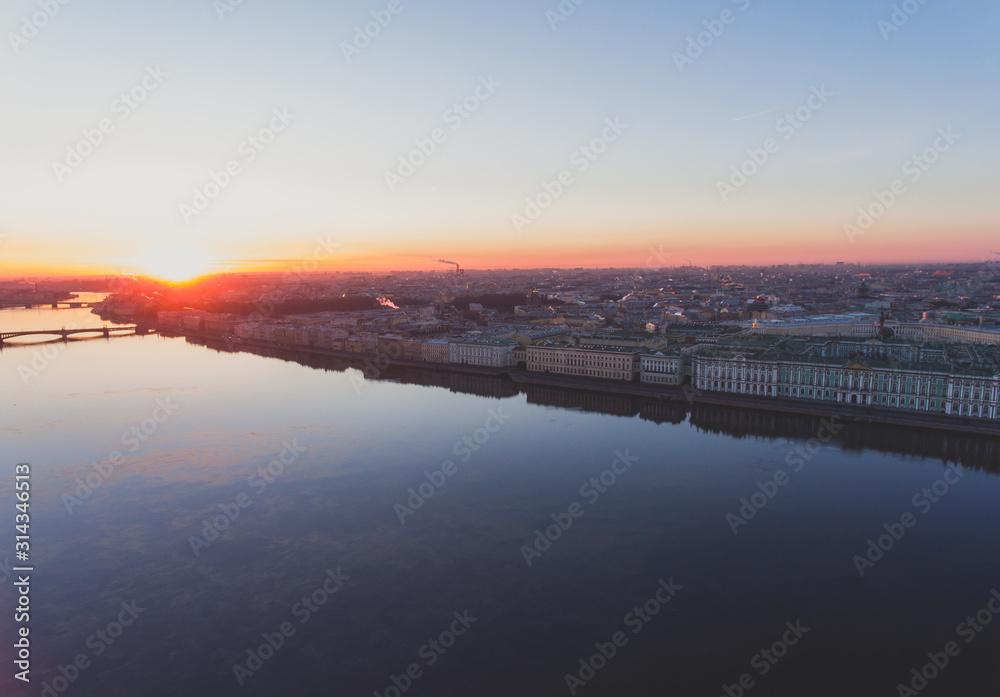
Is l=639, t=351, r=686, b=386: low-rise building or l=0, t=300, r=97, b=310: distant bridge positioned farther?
l=0, t=300, r=97, b=310: distant bridge

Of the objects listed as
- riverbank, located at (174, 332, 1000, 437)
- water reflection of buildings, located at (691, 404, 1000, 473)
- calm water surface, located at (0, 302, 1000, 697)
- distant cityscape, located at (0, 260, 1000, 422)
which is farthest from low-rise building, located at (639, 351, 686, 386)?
calm water surface, located at (0, 302, 1000, 697)

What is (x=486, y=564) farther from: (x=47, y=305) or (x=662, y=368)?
(x=47, y=305)

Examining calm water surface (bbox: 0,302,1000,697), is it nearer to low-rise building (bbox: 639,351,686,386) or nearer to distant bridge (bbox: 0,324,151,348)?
low-rise building (bbox: 639,351,686,386)

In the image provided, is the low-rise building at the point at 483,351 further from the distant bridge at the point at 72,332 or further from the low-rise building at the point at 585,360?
the distant bridge at the point at 72,332

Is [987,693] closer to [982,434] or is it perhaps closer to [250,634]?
[250,634]

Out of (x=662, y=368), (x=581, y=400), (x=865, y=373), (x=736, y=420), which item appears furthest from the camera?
(x=662, y=368)

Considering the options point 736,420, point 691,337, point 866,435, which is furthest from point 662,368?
point 691,337
